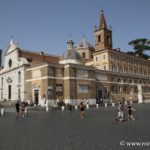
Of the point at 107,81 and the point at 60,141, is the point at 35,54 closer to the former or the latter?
the point at 107,81

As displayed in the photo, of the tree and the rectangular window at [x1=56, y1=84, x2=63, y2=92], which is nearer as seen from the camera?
the rectangular window at [x1=56, y1=84, x2=63, y2=92]

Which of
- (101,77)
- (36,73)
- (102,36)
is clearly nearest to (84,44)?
(102,36)

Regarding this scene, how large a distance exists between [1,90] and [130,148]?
192 feet

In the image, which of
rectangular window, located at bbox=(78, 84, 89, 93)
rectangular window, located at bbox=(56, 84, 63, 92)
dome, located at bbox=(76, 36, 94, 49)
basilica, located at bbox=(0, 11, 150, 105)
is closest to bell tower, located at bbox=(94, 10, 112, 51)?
basilica, located at bbox=(0, 11, 150, 105)

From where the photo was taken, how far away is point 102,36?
68.4 m

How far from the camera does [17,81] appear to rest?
5422 centimetres

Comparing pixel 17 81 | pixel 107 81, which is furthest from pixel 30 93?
pixel 107 81

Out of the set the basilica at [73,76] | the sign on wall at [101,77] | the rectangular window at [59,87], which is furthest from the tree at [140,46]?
the rectangular window at [59,87]

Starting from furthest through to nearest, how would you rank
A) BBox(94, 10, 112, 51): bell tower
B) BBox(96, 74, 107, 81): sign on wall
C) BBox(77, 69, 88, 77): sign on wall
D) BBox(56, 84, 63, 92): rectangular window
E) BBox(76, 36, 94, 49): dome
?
BBox(76, 36, 94, 49): dome < BBox(94, 10, 112, 51): bell tower < BBox(96, 74, 107, 81): sign on wall < BBox(77, 69, 88, 77): sign on wall < BBox(56, 84, 63, 92): rectangular window

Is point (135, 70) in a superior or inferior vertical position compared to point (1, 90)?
superior

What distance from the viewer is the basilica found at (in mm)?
46781

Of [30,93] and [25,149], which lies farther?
[30,93]

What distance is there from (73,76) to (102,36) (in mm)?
24529

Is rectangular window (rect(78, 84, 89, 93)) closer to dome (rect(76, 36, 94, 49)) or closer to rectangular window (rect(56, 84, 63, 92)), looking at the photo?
rectangular window (rect(56, 84, 63, 92))
